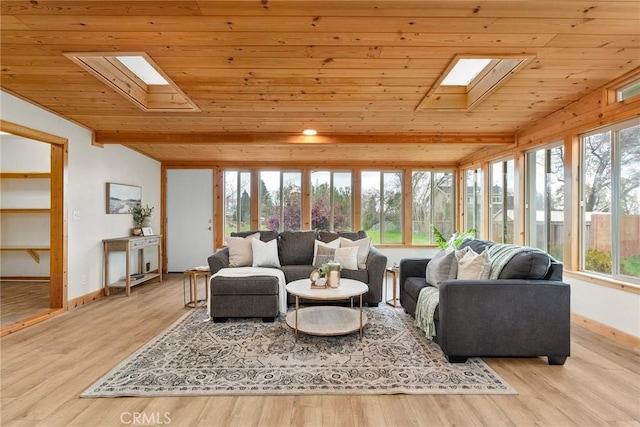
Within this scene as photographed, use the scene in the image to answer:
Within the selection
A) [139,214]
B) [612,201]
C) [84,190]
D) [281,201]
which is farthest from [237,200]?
[612,201]

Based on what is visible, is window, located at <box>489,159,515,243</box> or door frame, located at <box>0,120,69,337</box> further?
window, located at <box>489,159,515,243</box>

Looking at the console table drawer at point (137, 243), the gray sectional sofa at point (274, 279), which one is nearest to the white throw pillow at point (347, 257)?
the gray sectional sofa at point (274, 279)

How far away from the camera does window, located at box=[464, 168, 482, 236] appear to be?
5875 millimetres

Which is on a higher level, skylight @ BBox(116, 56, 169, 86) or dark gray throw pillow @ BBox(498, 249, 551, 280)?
skylight @ BBox(116, 56, 169, 86)

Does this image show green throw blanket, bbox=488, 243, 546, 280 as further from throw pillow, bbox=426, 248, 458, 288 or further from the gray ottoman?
the gray ottoman

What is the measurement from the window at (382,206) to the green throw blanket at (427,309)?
3.40m

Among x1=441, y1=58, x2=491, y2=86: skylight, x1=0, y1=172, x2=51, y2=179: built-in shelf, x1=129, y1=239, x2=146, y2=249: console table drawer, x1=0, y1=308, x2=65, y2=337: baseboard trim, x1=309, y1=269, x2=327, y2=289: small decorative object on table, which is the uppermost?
x1=441, y1=58, x2=491, y2=86: skylight

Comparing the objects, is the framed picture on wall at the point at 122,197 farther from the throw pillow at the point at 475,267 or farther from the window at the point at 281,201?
the throw pillow at the point at 475,267

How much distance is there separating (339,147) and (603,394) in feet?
14.6

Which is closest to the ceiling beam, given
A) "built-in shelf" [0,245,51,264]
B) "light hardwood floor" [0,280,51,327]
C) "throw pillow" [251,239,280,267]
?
"throw pillow" [251,239,280,267]

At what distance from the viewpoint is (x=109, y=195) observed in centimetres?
478

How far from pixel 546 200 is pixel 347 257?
8.94 ft

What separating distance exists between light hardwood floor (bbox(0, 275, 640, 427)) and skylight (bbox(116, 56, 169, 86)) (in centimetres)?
265

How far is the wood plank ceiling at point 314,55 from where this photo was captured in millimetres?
2129
